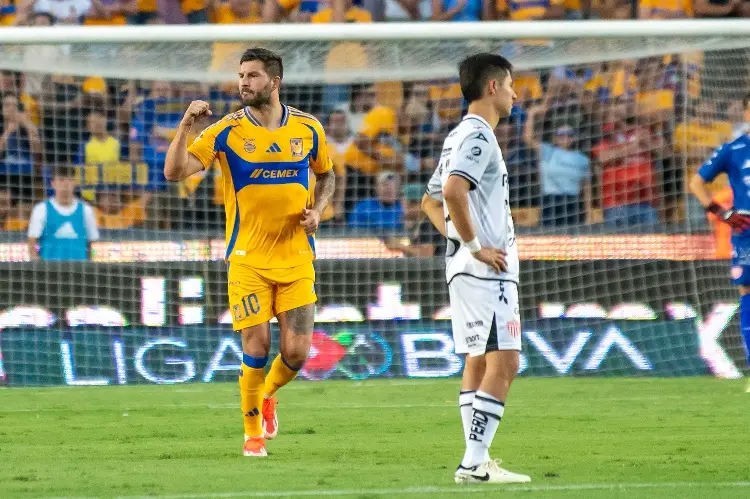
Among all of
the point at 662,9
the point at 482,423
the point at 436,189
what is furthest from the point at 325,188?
the point at 662,9

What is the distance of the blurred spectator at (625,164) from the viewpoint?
13.8 m

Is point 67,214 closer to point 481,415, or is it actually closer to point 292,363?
point 292,363

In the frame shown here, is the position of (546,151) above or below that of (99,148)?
below

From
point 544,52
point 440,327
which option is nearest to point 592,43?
point 544,52

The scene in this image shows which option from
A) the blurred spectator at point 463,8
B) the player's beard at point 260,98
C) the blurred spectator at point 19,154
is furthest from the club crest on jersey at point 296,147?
the blurred spectator at point 463,8

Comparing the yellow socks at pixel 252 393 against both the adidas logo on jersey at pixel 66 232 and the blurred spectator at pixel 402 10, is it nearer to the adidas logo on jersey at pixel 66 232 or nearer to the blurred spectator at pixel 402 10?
the adidas logo on jersey at pixel 66 232

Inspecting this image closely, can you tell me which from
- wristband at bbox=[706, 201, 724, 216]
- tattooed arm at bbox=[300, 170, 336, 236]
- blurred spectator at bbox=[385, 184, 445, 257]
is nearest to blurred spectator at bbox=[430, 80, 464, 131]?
blurred spectator at bbox=[385, 184, 445, 257]

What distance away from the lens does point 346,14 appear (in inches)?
640

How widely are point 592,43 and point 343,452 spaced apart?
262 inches

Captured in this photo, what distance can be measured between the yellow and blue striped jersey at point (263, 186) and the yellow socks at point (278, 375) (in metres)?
0.61

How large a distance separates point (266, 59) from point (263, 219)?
903 mm

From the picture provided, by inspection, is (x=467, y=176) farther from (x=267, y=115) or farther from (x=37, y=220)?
(x=37, y=220)

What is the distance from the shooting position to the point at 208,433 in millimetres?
8914

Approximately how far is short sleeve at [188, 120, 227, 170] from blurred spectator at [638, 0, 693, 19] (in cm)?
926
